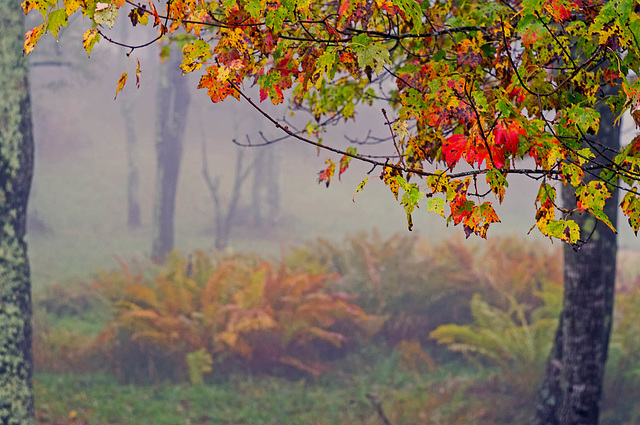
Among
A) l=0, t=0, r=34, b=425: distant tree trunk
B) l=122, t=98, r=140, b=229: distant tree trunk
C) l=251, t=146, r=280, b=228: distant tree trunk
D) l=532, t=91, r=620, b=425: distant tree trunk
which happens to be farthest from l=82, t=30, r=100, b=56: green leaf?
l=251, t=146, r=280, b=228: distant tree trunk

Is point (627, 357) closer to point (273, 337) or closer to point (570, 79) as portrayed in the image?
point (273, 337)

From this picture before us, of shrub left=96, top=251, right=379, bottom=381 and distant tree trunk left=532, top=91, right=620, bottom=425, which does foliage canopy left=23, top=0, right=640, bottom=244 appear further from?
shrub left=96, top=251, right=379, bottom=381

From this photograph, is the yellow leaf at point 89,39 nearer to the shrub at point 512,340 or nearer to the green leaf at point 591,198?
the green leaf at point 591,198

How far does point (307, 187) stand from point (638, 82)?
28.7 metres

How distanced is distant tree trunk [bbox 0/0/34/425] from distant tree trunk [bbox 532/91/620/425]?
430cm

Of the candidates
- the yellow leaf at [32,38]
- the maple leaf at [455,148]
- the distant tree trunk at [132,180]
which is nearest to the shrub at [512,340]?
the maple leaf at [455,148]

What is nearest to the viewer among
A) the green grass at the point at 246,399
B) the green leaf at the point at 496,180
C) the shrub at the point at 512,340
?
the green leaf at the point at 496,180

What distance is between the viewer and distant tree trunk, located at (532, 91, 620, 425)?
4352 mm

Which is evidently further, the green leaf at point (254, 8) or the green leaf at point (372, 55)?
the green leaf at point (372, 55)

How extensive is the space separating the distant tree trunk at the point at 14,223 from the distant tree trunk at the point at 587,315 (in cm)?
430

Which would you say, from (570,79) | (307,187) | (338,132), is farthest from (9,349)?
(338,132)

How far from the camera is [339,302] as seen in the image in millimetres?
7285

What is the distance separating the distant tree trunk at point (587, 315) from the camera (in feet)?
14.3

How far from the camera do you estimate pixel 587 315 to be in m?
4.38
